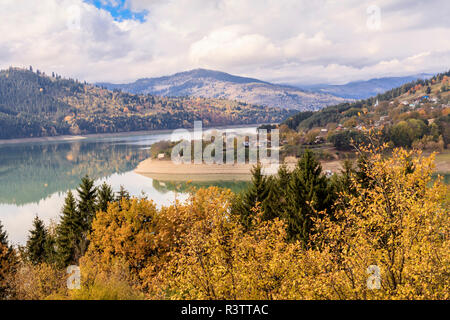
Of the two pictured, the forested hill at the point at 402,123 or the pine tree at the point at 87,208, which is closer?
the pine tree at the point at 87,208

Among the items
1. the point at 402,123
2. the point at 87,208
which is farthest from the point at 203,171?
the point at 402,123

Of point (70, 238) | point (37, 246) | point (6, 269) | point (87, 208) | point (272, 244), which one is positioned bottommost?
point (6, 269)

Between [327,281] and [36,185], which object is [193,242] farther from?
[36,185]

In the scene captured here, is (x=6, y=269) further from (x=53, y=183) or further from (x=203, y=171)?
(x=53, y=183)

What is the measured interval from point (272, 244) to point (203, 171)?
273 feet

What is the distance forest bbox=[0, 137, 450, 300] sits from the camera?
1009 cm

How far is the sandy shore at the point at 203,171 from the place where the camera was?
91875 millimetres

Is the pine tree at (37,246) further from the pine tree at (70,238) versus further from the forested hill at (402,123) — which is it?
the forested hill at (402,123)

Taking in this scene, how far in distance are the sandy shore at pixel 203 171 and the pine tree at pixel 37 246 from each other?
2218 inches

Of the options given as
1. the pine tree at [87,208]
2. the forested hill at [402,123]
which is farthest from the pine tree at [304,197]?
the forested hill at [402,123]

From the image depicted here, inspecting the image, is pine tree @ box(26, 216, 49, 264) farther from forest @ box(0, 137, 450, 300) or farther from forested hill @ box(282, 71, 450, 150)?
forested hill @ box(282, 71, 450, 150)

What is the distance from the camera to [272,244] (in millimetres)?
15406
